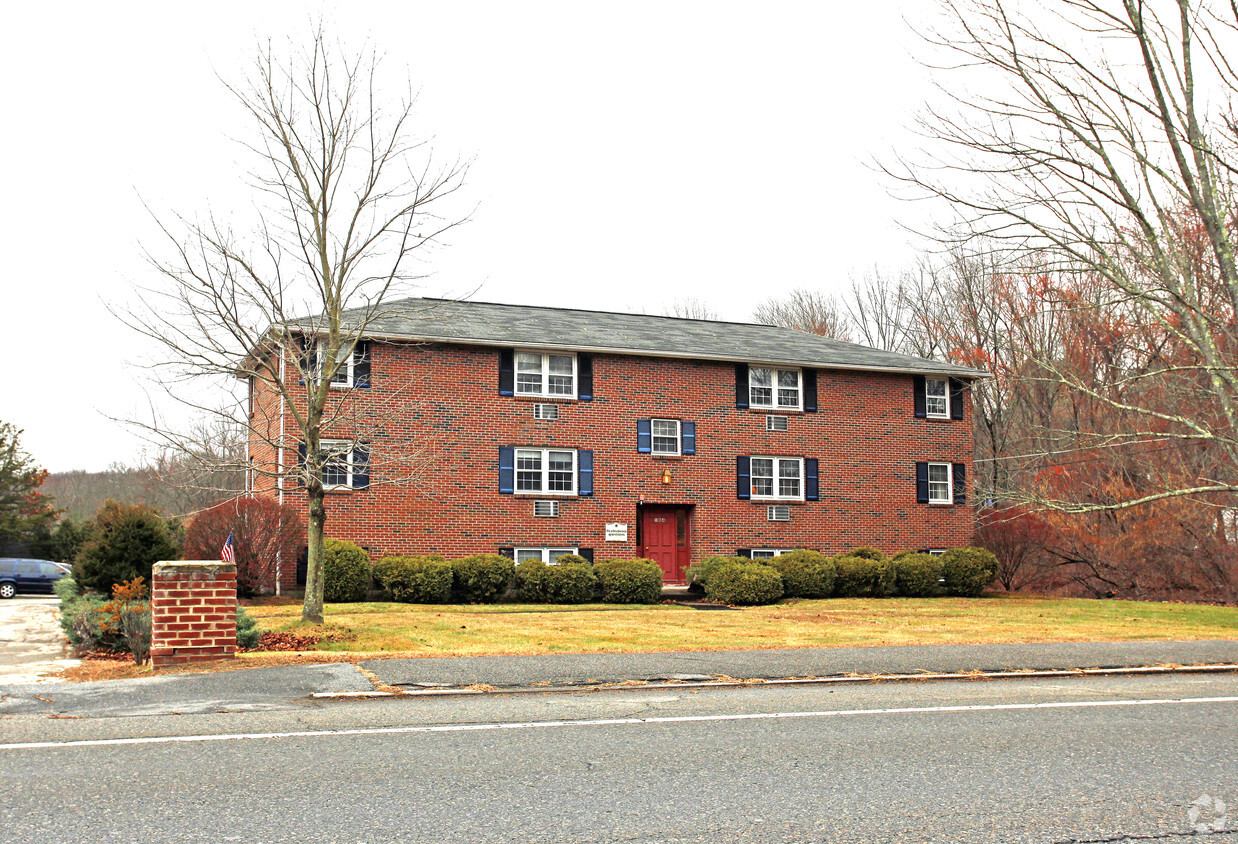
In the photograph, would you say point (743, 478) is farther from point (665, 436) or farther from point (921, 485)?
point (921, 485)

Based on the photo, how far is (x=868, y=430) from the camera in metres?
29.0

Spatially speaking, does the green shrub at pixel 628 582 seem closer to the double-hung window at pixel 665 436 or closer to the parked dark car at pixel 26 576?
the double-hung window at pixel 665 436

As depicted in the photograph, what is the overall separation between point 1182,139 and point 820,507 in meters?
15.1

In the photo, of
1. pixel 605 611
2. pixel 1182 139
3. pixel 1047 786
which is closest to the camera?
pixel 1047 786

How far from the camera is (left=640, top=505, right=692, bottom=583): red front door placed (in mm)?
27359

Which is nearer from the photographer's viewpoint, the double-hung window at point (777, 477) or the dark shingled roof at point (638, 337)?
the dark shingled roof at point (638, 337)

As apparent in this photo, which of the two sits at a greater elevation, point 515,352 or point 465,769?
point 515,352

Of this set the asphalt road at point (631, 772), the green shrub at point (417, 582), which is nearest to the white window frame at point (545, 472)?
the green shrub at point (417, 582)

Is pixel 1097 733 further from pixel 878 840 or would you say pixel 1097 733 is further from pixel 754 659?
pixel 754 659

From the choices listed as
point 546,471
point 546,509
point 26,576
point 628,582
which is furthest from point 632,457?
point 26,576

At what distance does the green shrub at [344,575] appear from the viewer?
71.2ft

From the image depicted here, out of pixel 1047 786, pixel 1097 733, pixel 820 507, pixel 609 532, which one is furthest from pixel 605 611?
pixel 1047 786

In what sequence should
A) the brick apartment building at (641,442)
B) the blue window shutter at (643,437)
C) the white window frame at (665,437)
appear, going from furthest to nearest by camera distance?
the white window frame at (665,437) → the blue window shutter at (643,437) → the brick apartment building at (641,442)

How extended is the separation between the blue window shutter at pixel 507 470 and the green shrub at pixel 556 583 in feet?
9.69
